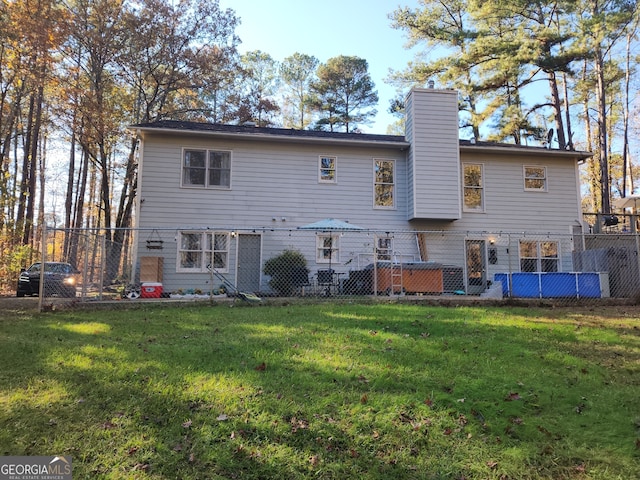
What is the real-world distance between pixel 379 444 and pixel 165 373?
2379mm

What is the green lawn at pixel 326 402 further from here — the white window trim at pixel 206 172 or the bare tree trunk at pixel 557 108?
the bare tree trunk at pixel 557 108

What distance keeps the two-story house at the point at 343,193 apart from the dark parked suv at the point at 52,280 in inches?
83.8

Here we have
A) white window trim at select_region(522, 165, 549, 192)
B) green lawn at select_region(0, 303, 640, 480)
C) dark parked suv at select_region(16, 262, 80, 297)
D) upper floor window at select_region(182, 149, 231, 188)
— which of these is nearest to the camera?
green lawn at select_region(0, 303, 640, 480)

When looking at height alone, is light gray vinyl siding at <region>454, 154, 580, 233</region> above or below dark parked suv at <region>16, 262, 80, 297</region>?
above

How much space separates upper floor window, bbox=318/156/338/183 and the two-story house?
4 cm

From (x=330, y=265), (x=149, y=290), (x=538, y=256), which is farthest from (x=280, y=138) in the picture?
(x=538, y=256)

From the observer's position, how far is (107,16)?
1934cm

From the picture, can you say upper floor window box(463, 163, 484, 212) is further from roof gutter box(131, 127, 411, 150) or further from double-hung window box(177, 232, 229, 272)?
double-hung window box(177, 232, 229, 272)

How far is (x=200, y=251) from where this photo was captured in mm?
12898

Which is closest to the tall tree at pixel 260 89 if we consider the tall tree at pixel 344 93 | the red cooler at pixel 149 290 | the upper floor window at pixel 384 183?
the tall tree at pixel 344 93

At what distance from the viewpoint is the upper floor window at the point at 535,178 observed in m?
15.2

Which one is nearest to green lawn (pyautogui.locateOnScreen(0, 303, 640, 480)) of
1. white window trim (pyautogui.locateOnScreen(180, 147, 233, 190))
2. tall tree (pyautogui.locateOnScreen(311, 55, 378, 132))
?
white window trim (pyautogui.locateOnScreen(180, 147, 233, 190))

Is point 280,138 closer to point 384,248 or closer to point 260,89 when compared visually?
point 384,248

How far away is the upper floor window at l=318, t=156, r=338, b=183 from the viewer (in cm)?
1419
